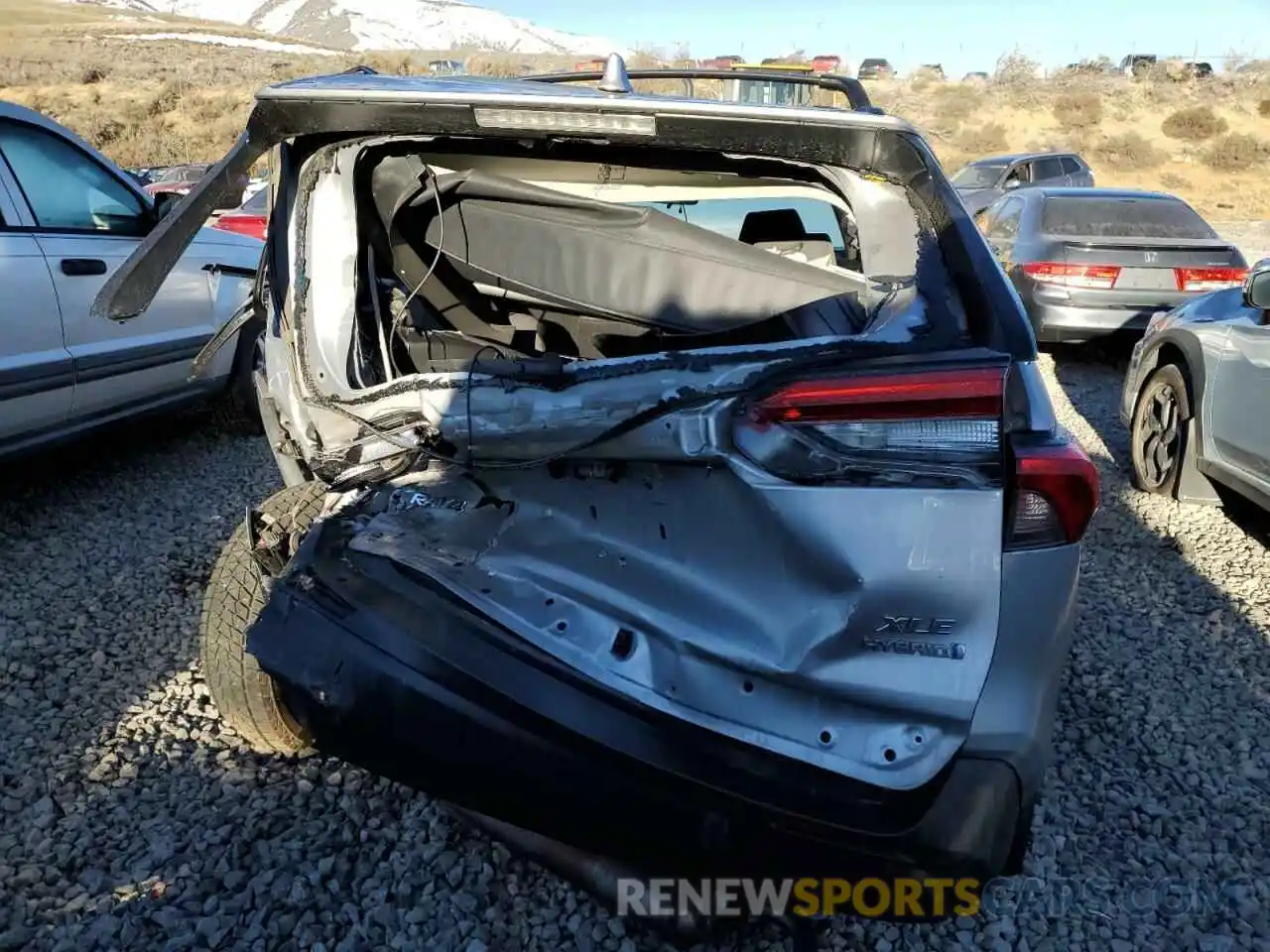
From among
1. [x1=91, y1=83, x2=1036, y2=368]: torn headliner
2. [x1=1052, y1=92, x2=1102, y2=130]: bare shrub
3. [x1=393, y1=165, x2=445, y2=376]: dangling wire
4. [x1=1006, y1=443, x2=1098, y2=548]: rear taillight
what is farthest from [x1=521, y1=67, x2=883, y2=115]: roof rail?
[x1=1052, y1=92, x2=1102, y2=130]: bare shrub

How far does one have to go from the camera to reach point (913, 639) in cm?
170

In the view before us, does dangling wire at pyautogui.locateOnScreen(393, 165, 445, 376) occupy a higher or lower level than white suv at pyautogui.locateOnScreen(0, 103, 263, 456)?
higher

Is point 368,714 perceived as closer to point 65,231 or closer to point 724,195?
point 724,195

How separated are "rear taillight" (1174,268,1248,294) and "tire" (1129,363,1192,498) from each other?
9.12 feet

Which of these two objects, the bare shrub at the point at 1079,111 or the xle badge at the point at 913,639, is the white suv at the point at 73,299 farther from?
the bare shrub at the point at 1079,111

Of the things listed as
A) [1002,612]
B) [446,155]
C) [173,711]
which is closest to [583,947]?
[1002,612]

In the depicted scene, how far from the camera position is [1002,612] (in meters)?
1.69

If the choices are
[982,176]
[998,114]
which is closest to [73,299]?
[982,176]

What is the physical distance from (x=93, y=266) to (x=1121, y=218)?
763cm

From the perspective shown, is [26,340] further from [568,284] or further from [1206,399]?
[1206,399]

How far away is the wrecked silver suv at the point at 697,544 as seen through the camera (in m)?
1.65

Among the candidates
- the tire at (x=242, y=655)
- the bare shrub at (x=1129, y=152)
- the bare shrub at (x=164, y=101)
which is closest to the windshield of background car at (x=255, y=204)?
the tire at (x=242, y=655)

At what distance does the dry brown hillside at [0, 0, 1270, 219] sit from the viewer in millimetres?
25188

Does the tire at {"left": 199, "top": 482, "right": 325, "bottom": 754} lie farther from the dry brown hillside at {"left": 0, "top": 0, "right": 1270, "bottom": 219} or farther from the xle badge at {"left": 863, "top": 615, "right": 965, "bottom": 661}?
the dry brown hillside at {"left": 0, "top": 0, "right": 1270, "bottom": 219}
